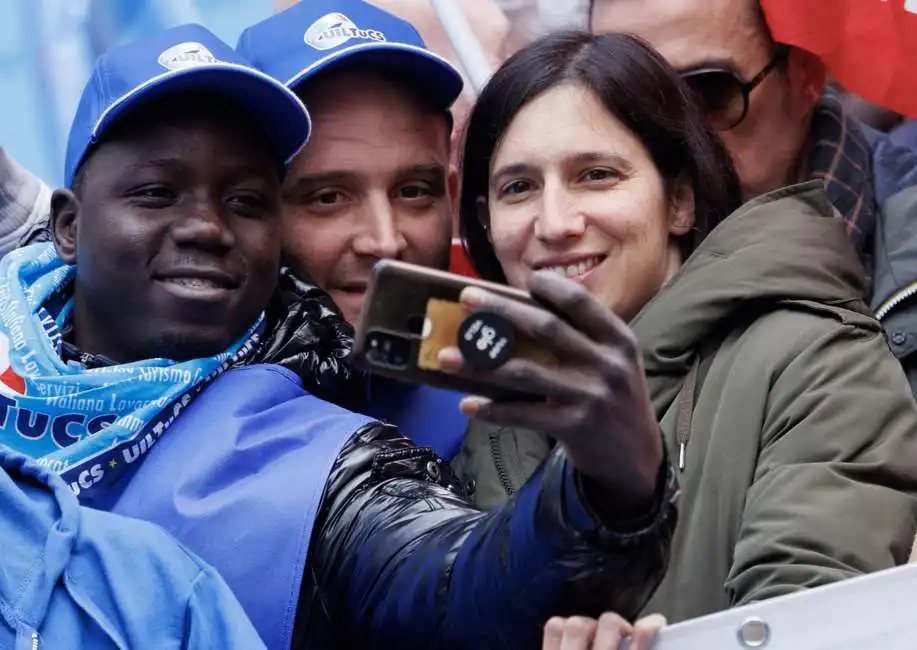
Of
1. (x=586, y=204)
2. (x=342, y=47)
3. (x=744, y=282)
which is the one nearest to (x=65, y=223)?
(x=342, y=47)

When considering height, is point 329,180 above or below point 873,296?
above

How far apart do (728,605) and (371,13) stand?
1368mm

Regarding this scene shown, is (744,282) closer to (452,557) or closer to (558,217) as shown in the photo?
(558,217)

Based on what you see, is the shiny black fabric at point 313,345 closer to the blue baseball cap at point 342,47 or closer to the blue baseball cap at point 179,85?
the blue baseball cap at point 179,85

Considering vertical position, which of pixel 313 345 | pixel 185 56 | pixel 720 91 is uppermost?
pixel 185 56

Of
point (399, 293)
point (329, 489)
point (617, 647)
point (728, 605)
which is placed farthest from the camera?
point (329, 489)

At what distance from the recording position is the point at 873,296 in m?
2.69

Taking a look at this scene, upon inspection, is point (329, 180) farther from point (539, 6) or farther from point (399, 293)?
point (399, 293)

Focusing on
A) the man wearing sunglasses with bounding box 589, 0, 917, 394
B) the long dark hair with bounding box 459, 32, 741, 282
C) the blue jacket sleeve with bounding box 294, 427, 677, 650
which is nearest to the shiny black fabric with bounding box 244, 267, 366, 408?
the blue jacket sleeve with bounding box 294, 427, 677, 650

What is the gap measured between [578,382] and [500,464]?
1.01m

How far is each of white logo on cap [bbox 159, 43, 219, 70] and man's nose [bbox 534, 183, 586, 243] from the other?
53cm

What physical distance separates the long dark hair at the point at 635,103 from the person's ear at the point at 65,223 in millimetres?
651

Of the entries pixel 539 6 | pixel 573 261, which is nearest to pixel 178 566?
pixel 573 261

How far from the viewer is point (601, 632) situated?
57.5 inches
